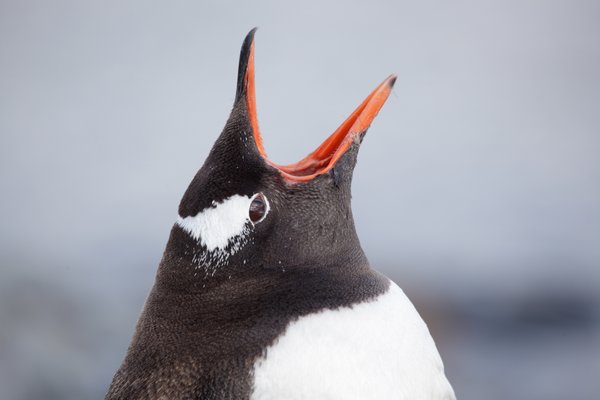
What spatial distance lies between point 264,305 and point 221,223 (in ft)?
0.63

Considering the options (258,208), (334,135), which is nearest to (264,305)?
(258,208)

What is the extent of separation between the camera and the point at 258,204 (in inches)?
66.4

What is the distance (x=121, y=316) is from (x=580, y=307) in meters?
3.35

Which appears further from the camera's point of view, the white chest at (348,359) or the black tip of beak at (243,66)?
the black tip of beak at (243,66)

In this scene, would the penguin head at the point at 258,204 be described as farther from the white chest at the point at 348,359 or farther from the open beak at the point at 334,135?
the white chest at the point at 348,359

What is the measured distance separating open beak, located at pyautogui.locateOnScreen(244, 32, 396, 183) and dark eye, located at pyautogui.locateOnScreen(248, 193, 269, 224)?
120 millimetres

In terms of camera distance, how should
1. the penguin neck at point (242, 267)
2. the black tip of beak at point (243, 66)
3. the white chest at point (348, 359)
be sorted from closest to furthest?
the white chest at point (348, 359) → the penguin neck at point (242, 267) → the black tip of beak at point (243, 66)

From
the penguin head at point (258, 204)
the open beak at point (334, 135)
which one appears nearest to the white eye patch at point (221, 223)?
the penguin head at point (258, 204)

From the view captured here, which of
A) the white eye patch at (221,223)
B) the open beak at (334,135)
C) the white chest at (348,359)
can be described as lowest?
the white chest at (348,359)

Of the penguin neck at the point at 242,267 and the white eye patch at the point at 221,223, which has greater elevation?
the white eye patch at the point at 221,223

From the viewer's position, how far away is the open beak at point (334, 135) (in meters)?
1.80

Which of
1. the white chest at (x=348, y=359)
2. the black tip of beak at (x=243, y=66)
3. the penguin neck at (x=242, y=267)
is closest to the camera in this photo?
the white chest at (x=348, y=359)

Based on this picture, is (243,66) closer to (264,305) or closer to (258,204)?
(258,204)

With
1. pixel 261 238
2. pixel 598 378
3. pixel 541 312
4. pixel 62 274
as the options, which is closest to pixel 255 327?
pixel 261 238
